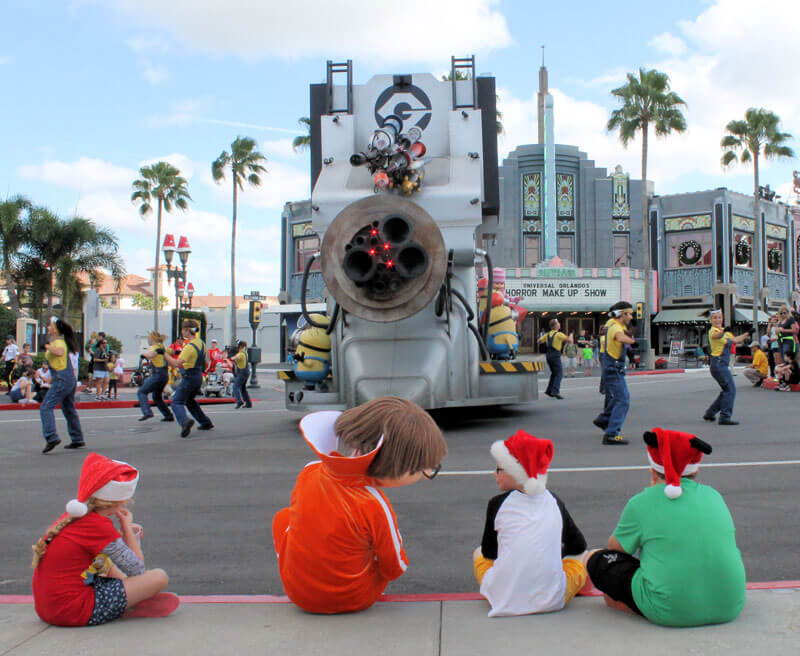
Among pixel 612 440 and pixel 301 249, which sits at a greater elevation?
pixel 301 249

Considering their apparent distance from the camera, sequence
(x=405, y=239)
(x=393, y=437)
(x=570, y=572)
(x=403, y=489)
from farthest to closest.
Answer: (x=405, y=239), (x=403, y=489), (x=570, y=572), (x=393, y=437)

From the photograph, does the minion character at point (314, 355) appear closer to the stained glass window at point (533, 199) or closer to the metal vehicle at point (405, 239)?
the metal vehicle at point (405, 239)

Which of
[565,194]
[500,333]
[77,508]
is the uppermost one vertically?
[565,194]

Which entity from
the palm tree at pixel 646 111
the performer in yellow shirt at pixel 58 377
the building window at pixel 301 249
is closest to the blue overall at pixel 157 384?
the performer in yellow shirt at pixel 58 377

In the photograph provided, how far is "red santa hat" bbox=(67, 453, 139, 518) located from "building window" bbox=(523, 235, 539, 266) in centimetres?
4031

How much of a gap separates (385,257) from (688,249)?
3938 cm

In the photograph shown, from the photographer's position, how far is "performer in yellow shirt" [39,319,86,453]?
8977 millimetres

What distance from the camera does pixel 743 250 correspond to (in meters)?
43.6

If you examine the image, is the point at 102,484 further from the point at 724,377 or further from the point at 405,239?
the point at 724,377

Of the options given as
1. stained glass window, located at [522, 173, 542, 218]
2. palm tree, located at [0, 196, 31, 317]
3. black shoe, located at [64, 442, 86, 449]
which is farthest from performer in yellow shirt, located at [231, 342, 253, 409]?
stained glass window, located at [522, 173, 542, 218]

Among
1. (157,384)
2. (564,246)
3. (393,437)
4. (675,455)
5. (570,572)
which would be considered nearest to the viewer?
(393,437)

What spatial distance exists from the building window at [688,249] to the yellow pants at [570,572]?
43212mm

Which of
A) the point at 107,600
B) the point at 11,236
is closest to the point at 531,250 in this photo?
the point at 11,236

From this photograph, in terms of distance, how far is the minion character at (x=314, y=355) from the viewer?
10055 millimetres
